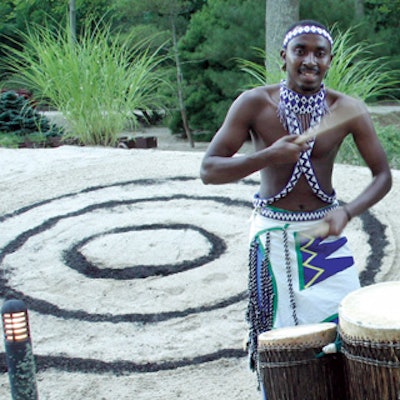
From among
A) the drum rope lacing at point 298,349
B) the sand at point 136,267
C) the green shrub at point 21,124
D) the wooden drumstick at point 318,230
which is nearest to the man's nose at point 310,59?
the wooden drumstick at point 318,230

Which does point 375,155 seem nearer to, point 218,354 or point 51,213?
point 218,354

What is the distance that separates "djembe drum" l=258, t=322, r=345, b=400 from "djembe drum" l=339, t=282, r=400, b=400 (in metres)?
0.09

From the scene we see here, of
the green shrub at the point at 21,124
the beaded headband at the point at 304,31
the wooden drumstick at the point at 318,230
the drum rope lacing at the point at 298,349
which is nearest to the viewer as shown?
the drum rope lacing at the point at 298,349

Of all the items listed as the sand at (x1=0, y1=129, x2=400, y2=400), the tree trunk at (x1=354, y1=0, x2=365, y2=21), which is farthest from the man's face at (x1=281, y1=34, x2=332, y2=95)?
the tree trunk at (x1=354, y1=0, x2=365, y2=21)

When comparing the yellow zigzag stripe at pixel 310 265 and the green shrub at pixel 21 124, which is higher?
the yellow zigzag stripe at pixel 310 265

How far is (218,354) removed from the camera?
3.21 m

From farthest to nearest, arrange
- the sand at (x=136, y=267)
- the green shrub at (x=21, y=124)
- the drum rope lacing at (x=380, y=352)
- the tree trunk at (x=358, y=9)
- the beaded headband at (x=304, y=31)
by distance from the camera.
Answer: the tree trunk at (x=358, y=9)
the green shrub at (x=21, y=124)
the sand at (x=136, y=267)
the beaded headband at (x=304, y=31)
the drum rope lacing at (x=380, y=352)

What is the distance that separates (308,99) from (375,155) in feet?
0.89

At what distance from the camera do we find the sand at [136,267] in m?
3.11

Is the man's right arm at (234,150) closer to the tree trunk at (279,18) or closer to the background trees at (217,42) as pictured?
the tree trunk at (279,18)

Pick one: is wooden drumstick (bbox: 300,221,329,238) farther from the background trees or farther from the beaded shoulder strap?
the background trees

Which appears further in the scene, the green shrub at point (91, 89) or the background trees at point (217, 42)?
the background trees at point (217, 42)

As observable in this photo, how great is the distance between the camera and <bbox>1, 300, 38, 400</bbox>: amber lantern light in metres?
2.06

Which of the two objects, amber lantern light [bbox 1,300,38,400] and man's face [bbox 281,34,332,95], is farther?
man's face [bbox 281,34,332,95]
